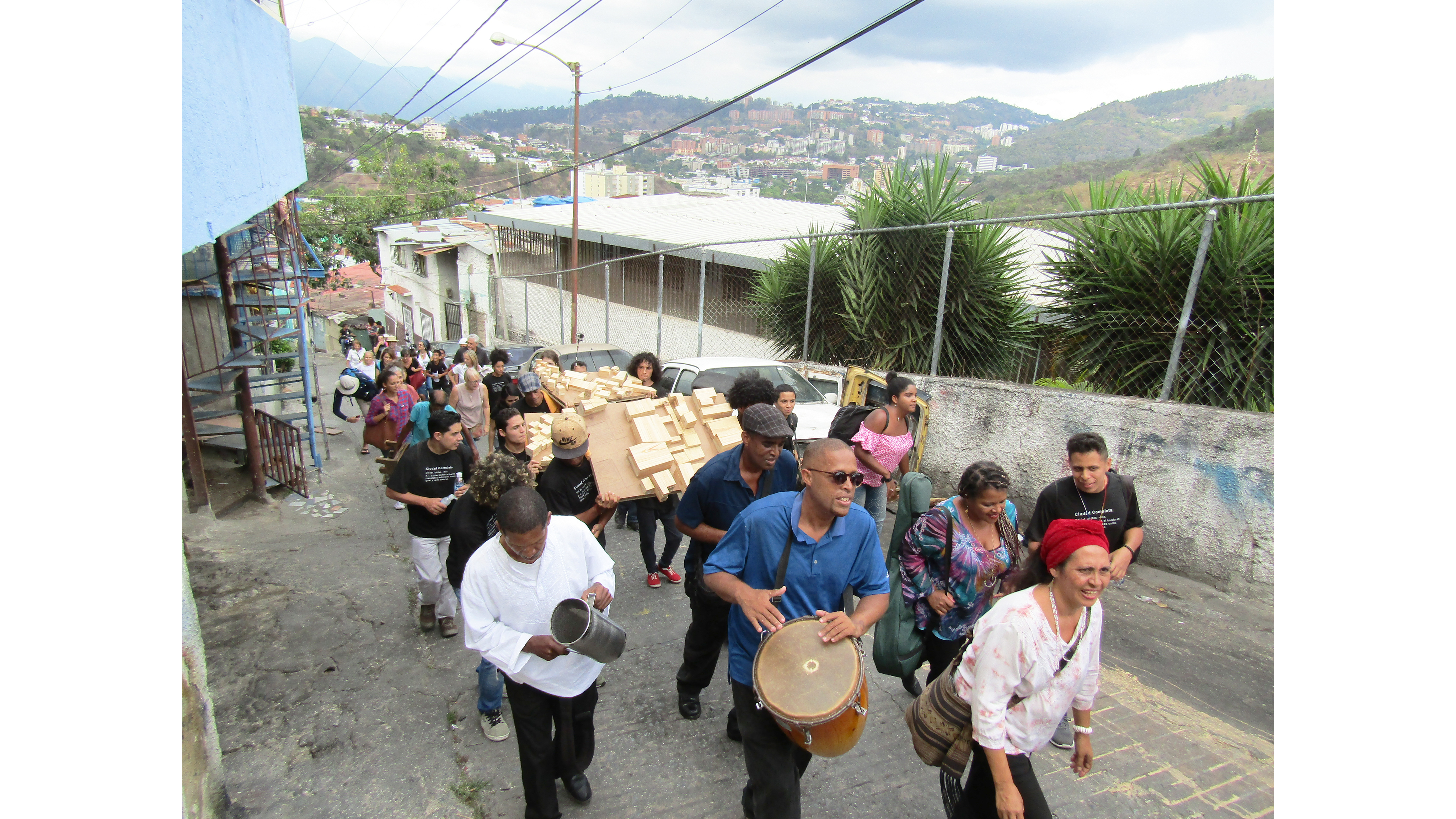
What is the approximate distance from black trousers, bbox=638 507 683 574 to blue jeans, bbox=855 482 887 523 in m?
1.48

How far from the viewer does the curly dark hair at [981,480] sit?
11.8 feet

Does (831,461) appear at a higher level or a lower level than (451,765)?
higher

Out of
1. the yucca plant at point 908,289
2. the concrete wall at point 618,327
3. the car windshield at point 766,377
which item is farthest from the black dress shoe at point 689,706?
the concrete wall at point 618,327

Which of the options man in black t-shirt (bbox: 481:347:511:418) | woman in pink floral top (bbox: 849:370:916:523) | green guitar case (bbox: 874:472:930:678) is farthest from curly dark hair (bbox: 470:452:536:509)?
man in black t-shirt (bbox: 481:347:511:418)

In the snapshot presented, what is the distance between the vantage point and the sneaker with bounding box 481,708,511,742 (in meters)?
4.20

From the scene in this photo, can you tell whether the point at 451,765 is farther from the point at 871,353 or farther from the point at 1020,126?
the point at 1020,126

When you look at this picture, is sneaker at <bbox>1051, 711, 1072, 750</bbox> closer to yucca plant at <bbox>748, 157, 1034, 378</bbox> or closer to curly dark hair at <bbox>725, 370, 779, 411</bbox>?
curly dark hair at <bbox>725, 370, 779, 411</bbox>

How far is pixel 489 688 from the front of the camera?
422 cm

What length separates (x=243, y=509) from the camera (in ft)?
27.1

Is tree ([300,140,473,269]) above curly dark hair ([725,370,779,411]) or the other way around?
above

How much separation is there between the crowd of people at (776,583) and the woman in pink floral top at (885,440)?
4.45 ft

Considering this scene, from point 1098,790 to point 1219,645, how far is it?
8.05ft

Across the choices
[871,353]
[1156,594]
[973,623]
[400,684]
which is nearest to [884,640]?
[973,623]

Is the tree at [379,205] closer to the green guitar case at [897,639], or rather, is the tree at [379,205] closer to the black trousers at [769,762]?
the green guitar case at [897,639]
